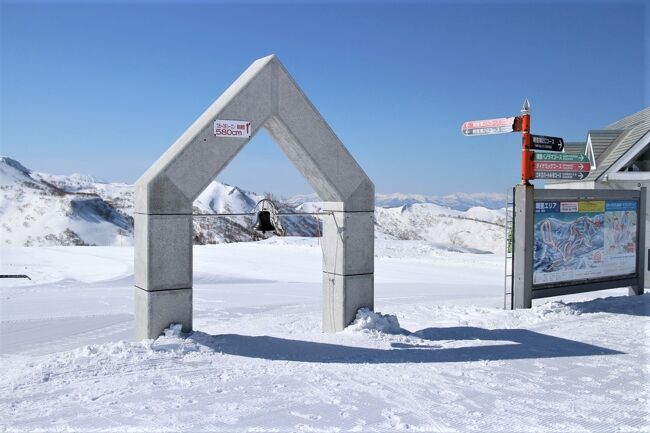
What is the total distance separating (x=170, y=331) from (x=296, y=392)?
2844mm

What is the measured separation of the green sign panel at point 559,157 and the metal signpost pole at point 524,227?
0.66 feet

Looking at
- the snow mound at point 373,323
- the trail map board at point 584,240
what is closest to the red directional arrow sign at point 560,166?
the trail map board at point 584,240

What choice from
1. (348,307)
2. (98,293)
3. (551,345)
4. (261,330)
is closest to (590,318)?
(551,345)

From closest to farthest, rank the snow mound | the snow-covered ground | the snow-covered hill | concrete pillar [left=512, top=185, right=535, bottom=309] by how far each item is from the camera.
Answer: the snow-covered ground
the snow mound
concrete pillar [left=512, top=185, right=535, bottom=309]
the snow-covered hill

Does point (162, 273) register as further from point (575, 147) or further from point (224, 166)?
point (575, 147)

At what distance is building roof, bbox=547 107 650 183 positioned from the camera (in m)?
17.1

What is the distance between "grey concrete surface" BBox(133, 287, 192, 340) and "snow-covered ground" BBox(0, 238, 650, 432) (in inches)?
9.6

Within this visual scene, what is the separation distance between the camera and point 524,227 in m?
12.3

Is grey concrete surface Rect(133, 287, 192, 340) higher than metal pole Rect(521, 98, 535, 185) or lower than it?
lower

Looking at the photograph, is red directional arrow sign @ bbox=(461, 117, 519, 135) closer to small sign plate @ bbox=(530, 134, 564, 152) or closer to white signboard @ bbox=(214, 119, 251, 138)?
small sign plate @ bbox=(530, 134, 564, 152)

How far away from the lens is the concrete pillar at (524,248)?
40.2ft

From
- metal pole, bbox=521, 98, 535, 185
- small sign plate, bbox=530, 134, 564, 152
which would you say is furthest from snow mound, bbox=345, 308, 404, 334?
small sign plate, bbox=530, 134, 564, 152

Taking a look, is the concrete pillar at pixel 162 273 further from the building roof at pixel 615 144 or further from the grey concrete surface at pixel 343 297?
the building roof at pixel 615 144

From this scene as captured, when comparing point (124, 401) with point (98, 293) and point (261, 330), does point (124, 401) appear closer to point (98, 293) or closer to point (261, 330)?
point (261, 330)
